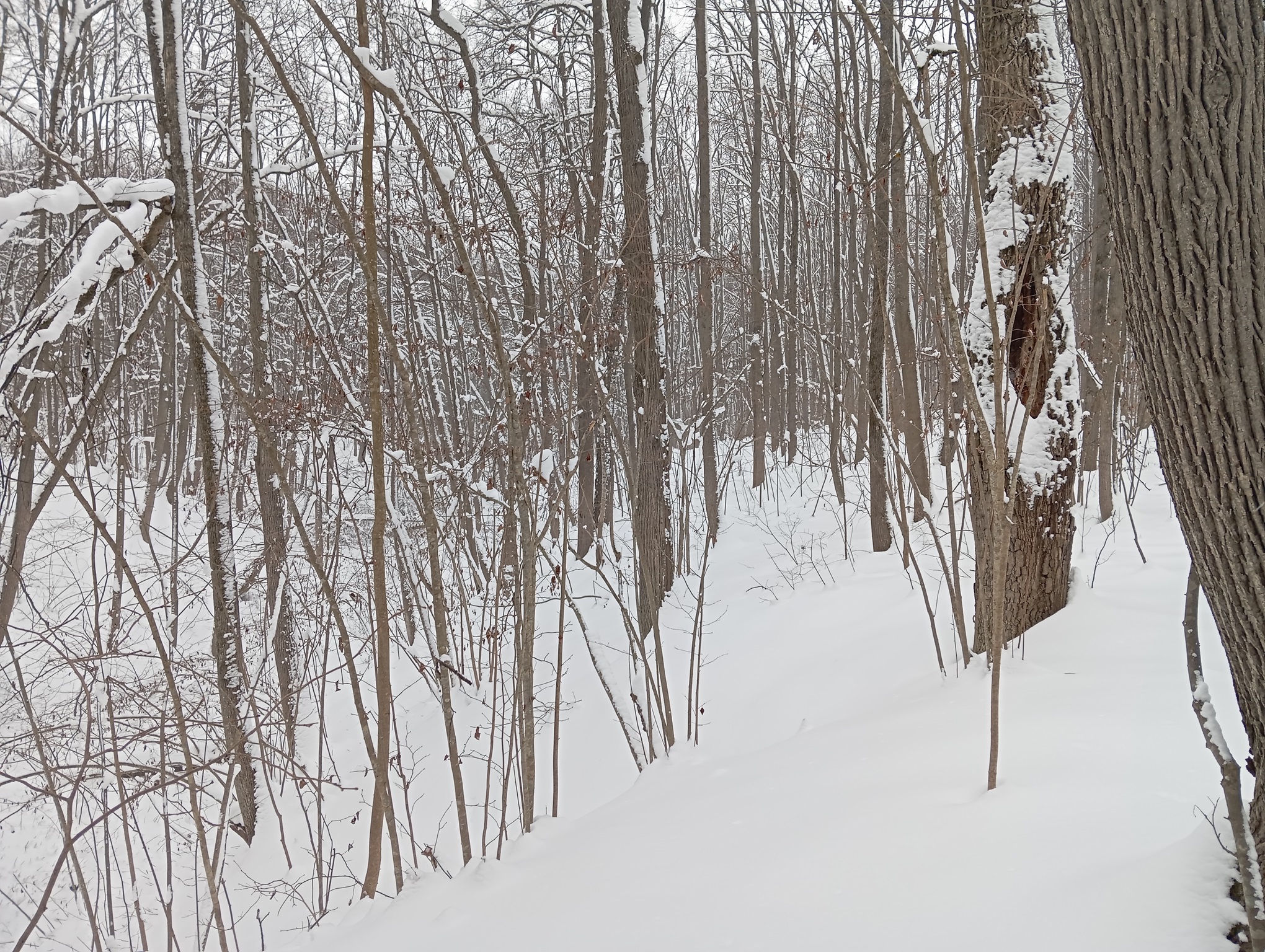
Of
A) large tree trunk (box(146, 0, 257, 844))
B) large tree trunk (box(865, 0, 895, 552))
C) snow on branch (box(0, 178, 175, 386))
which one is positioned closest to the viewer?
snow on branch (box(0, 178, 175, 386))

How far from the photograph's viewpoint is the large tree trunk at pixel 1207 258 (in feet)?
4.57

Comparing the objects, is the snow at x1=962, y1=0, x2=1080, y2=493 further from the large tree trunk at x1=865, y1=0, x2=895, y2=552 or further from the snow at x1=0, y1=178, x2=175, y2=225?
the snow at x1=0, y1=178, x2=175, y2=225

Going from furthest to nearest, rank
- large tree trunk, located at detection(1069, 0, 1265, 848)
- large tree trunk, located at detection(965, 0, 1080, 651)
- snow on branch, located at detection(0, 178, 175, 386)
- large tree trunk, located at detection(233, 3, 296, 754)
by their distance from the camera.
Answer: large tree trunk, located at detection(233, 3, 296, 754)
large tree trunk, located at detection(965, 0, 1080, 651)
snow on branch, located at detection(0, 178, 175, 386)
large tree trunk, located at detection(1069, 0, 1265, 848)

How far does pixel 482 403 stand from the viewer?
1135 centimetres

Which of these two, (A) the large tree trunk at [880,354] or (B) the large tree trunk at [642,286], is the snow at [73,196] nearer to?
(B) the large tree trunk at [642,286]

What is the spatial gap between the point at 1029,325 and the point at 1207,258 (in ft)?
7.53

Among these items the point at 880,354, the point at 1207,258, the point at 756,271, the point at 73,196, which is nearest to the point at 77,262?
the point at 73,196

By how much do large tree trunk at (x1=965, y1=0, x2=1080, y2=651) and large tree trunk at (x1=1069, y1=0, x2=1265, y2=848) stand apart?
2.00 metres

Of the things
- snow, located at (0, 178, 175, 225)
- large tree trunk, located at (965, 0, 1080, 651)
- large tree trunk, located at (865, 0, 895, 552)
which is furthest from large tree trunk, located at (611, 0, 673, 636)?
snow, located at (0, 178, 175, 225)

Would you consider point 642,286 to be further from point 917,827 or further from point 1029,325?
point 917,827

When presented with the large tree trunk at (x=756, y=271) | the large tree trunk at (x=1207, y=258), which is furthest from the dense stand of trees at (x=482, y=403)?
the large tree trunk at (x=756, y=271)

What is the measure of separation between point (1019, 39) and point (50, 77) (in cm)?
1140

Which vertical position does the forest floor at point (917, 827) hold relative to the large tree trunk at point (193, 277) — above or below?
below

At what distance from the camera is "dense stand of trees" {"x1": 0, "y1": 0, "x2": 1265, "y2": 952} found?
1.92 m
